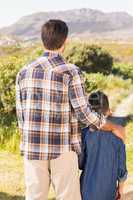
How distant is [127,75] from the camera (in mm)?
24438

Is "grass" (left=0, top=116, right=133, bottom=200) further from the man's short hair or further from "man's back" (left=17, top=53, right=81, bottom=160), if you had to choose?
the man's short hair

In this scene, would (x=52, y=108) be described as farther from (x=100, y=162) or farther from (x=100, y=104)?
(x=100, y=162)

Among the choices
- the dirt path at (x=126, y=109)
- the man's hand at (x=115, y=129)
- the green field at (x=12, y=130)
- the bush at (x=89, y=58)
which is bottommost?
the bush at (x=89, y=58)

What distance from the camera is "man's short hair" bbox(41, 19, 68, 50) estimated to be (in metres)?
4.36

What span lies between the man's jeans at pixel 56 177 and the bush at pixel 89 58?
15.4 m

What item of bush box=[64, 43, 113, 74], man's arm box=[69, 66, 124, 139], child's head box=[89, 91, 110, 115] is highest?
man's arm box=[69, 66, 124, 139]

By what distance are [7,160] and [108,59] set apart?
14204 mm

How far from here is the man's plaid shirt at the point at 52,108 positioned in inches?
172

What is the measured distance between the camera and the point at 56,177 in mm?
4527

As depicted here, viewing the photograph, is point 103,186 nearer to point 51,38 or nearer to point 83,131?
point 83,131

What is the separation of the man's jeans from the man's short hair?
33.1 inches

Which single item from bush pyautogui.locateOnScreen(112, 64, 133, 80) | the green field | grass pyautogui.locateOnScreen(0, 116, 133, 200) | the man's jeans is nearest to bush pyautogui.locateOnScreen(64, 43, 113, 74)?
bush pyautogui.locateOnScreen(112, 64, 133, 80)

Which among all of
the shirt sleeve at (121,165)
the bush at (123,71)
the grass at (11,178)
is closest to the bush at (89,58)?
the bush at (123,71)

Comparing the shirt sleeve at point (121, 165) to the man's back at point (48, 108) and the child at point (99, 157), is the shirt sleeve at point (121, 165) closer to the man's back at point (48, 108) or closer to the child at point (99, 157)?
the child at point (99, 157)
